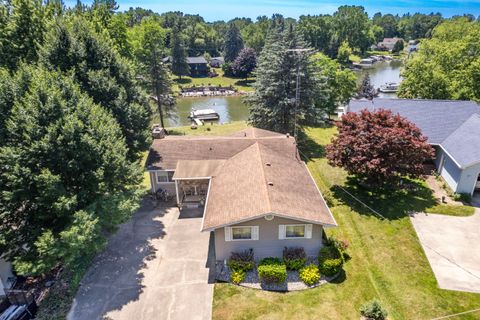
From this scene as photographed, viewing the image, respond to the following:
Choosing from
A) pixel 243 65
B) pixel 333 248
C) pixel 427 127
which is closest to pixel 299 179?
pixel 333 248

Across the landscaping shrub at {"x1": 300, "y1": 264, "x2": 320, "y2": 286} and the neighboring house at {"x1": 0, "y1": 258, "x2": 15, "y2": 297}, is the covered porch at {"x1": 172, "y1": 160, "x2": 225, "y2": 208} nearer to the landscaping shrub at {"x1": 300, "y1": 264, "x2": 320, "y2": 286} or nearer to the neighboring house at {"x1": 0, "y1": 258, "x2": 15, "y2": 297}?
the landscaping shrub at {"x1": 300, "y1": 264, "x2": 320, "y2": 286}

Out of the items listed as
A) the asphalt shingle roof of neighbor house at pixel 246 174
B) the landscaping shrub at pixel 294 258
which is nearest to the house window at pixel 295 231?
the landscaping shrub at pixel 294 258

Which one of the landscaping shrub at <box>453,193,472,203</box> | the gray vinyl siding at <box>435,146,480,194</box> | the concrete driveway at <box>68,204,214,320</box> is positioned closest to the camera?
the concrete driveway at <box>68,204,214,320</box>

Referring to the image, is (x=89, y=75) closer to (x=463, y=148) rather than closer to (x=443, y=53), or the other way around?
(x=463, y=148)

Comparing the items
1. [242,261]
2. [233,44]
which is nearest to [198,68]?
[233,44]

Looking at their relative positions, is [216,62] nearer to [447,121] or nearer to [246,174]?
[447,121]

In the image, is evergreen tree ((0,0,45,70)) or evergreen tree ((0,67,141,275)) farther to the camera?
evergreen tree ((0,0,45,70))

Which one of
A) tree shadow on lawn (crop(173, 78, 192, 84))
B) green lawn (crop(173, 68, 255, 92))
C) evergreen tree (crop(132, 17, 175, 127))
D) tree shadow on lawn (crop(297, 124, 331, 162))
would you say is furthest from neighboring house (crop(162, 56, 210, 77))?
tree shadow on lawn (crop(297, 124, 331, 162))

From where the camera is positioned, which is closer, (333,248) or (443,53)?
(333,248)
